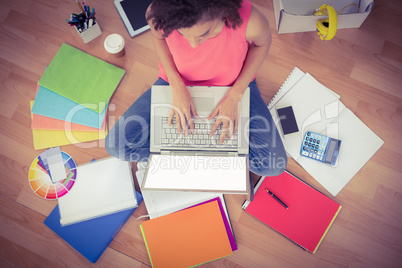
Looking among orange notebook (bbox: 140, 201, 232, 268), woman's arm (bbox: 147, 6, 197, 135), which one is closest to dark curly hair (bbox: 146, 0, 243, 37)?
woman's arm (bbox: 147, 6, 197, 135)

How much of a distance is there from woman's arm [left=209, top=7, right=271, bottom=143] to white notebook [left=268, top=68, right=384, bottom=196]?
28 cm

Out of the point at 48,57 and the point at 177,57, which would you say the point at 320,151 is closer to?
the point at 177,57

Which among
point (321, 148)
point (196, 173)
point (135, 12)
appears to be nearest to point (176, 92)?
point (196, 173)

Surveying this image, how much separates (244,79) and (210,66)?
148mm

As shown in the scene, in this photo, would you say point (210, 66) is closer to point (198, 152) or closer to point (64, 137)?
point (198, 152)

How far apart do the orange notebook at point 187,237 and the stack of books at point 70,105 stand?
1.61 feet

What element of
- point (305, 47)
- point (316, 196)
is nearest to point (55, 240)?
point (316, 196)

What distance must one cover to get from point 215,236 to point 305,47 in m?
0.96

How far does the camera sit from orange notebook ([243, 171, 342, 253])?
1147 mm

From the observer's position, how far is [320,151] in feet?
3.83

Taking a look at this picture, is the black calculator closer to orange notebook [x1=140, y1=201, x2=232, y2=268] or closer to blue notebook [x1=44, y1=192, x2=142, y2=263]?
orange notebook [x1=140, y1=201, x2=232, y2=268]

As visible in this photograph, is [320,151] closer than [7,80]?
Yes

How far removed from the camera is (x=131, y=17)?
128cm

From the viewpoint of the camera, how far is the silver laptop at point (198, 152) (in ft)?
2.93
